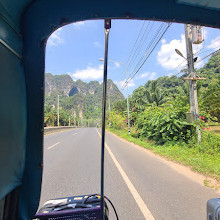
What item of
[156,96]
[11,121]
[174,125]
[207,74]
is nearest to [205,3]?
[11,121]

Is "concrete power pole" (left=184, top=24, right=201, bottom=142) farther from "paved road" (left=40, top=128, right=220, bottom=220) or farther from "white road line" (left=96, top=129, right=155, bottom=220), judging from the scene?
"white road line" (left=96, top=129, right=155, bottom=220)

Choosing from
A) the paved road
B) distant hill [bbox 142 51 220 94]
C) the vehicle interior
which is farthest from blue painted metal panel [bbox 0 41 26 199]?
distant hill [bbox 142 51 220 94]

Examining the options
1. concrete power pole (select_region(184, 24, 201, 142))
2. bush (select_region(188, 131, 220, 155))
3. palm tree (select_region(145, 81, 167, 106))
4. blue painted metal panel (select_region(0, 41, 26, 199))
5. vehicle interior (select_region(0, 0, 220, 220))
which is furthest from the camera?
palm tree (select_region(145, 81, 167, 106))

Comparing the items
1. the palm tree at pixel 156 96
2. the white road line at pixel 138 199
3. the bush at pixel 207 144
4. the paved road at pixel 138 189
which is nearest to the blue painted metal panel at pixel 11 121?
the paved road at pixel 138 189

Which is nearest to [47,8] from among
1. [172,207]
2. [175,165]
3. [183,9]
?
[183,9]

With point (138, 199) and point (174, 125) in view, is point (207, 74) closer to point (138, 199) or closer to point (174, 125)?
point (174, 125)

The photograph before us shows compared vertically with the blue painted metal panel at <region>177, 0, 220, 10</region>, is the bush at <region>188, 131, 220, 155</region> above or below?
below

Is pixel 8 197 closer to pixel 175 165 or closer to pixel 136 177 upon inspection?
pixel 136 177

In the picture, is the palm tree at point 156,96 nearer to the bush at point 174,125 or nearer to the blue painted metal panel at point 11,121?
the bush at point 174,125

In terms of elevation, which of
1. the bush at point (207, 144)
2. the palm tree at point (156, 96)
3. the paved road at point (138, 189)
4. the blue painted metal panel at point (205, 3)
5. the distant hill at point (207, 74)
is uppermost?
the distant hill at point (207, 74)

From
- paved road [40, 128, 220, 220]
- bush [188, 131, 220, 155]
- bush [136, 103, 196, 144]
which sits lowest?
paved road [40, 128, 220, 220]

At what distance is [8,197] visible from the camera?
1299 mm

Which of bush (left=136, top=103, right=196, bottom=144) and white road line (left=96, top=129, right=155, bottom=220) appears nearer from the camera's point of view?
white road line (left=96, top=129, right=155, bottom=220)

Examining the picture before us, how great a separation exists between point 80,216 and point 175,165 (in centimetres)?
494
